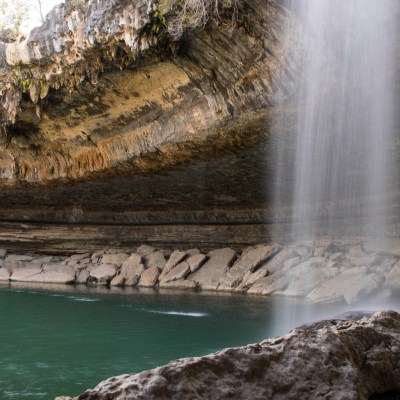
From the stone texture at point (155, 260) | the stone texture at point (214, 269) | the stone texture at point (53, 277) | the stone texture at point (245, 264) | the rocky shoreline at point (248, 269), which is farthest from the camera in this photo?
the stone texture at point (53, 277)

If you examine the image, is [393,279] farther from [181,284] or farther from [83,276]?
[83,276]

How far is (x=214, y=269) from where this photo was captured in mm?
14828

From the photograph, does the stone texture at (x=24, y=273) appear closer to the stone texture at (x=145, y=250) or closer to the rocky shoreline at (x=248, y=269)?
the rocky shoreline at (x=248, y=269)

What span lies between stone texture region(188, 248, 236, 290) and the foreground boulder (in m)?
12.0

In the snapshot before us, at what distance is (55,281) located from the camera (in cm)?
1656

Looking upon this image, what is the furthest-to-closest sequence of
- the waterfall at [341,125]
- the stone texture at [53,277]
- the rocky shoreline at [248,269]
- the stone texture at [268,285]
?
the stone texture at [53,277], the stone texture at [268,285], the rocky shoreline at [248,269], the waterfall at [341,125]

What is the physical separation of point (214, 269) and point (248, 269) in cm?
117

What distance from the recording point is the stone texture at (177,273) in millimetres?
15070

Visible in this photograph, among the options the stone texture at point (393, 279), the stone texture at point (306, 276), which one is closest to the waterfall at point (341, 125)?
the stone texture at point (306, 276)

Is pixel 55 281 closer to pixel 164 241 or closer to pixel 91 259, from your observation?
pixel 91 259

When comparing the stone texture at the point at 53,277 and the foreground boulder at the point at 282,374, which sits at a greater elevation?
the foreground boulder at the point at 282,374

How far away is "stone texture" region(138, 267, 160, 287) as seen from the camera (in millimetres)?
15422

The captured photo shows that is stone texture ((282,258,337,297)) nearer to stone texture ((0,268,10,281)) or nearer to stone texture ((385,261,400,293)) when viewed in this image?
stone texture ((385,261,400,293))

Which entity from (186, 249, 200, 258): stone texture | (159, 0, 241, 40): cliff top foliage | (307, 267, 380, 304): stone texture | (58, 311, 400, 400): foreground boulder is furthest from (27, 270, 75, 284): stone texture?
(58, 311, 400, 400): foreground boulder
